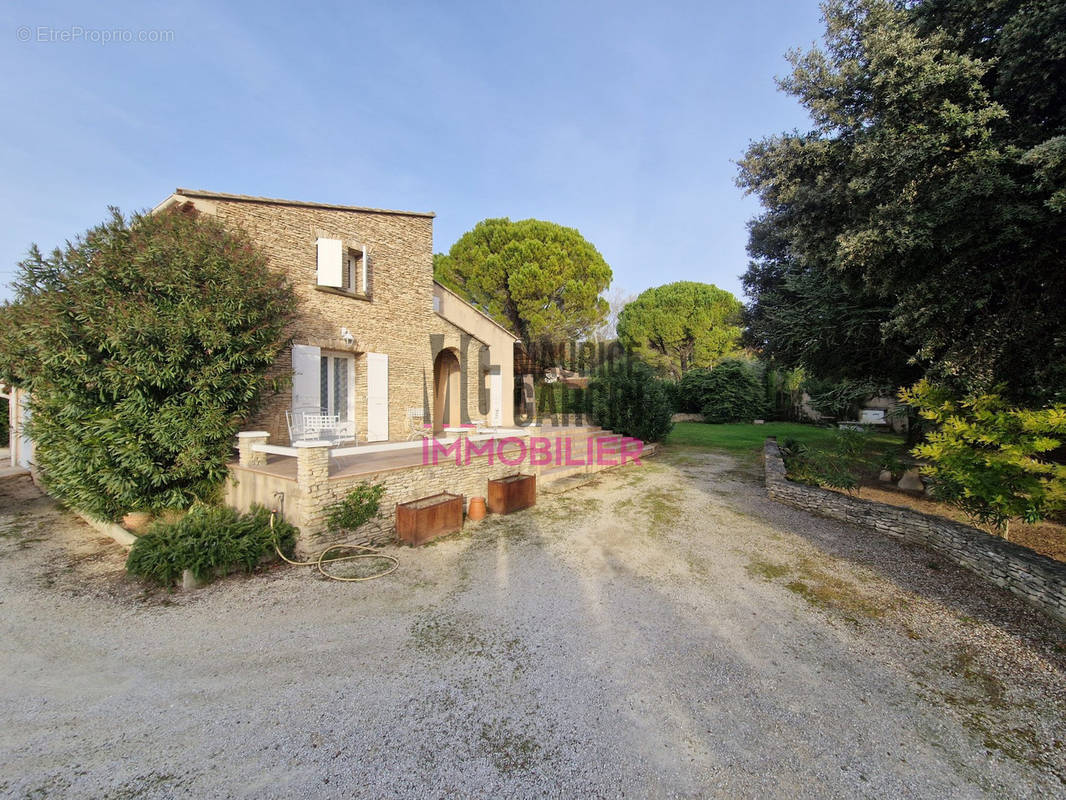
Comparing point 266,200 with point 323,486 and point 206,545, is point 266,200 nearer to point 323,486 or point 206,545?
point 323,486

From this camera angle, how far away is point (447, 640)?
13.6 feet

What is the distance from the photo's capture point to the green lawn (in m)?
17.3

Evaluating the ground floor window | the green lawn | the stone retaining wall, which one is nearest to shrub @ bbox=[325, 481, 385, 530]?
the stone retaining wall

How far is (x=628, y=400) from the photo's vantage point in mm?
15633

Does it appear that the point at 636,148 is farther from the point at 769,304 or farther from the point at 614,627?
the point at 614,627

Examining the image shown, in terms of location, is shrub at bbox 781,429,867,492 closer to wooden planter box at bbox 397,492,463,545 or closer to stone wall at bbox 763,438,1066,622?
stone wall at bbox 763,438,1066,622

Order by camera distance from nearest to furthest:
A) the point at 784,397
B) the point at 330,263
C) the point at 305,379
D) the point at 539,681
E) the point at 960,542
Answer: the point at 539,681 → the point at 960,542 → the point at 305,379 → the point at 330,263 → the point at 784,397

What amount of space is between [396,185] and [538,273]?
702 centimetres

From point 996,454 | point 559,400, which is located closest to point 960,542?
point 996,454

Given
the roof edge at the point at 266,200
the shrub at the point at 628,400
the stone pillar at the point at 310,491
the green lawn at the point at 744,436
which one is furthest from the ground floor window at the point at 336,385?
the green lawn at the point at 744,436

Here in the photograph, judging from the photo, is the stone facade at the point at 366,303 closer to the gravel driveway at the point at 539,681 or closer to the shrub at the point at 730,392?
the gravel driveway at the point at 539,681

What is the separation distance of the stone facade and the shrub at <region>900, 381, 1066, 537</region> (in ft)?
34.1

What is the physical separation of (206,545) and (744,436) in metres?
21.3

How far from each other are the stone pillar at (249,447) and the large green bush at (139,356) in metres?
0.22
